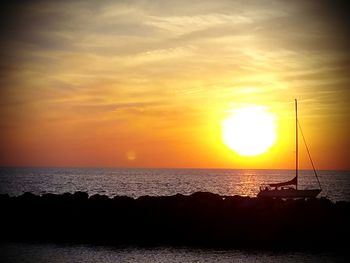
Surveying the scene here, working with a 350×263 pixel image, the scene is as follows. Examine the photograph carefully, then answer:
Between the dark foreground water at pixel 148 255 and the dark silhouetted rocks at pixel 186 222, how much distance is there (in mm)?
1642

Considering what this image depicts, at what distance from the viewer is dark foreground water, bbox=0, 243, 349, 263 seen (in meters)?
23.6

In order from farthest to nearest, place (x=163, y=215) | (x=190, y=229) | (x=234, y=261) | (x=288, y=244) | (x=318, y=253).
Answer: (x=163, y=215)
(x=190, y=229)
(x=288, y=244)
(x=318, y=253)
(x=234, y=261)

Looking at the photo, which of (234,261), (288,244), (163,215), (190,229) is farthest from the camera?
(163,215)

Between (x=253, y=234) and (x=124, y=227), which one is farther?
(x=124, y=227)

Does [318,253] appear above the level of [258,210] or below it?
below

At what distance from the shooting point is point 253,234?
92.1 ft

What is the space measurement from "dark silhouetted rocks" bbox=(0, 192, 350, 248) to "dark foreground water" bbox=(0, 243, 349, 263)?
5.39 ft

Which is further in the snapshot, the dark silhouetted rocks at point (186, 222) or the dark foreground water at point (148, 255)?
Answer: the dark silhouetted rocks at point (186, 222)

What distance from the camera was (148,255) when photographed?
24.6 meters

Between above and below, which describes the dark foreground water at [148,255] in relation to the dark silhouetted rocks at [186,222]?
below

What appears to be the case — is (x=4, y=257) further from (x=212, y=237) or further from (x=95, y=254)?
(x=212, y=237)

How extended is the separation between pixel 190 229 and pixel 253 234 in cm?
406

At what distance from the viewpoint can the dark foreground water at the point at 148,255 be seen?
23.6m

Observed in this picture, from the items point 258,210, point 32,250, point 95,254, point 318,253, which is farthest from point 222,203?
point 32,250
